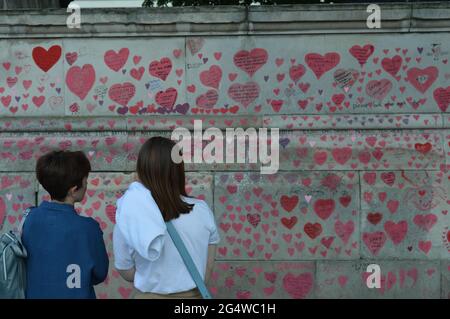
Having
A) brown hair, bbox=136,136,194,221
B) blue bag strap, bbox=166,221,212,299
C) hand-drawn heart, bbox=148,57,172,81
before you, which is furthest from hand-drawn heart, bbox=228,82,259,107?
blue bag strap, bbox=166,221,212,299

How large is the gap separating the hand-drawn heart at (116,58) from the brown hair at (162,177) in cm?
297

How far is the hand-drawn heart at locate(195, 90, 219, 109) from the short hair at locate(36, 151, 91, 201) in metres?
2.64

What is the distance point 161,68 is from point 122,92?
1.39 feet

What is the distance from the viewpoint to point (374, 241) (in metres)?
5.74

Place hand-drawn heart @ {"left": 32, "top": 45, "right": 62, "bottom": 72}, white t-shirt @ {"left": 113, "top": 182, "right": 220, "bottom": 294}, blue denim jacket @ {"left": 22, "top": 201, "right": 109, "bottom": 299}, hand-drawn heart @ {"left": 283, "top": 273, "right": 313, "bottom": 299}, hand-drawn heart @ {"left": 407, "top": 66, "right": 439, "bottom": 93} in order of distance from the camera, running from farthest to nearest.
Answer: hand-drawn heart @ {"left": 32, "top": 45, "right": 62, "bottom": 72} → hand-drawn heart @ {"left": 407, "top": 66, "right": 439, "bottom": 93} → hand-drawn heart @ {"left": 283, "top": 273, "right": 313, "bottom": 299} → blue denim jacket @ {"left": 22, "top": 201, "right": 109, "bottom": 299} → white t-shirt @ {"left": 113, "top": 182, "right": 220, "bottom": 294}

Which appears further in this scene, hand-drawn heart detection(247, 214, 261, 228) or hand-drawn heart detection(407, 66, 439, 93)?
hand-drawn heart detection(407, 66, 439, 93)

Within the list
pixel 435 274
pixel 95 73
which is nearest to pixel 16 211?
pixel 95 73

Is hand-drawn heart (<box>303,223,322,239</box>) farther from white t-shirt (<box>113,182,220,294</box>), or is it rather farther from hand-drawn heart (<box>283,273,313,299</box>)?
white t-shirt (<box>113,182,220,294</box>)

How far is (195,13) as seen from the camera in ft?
19.2

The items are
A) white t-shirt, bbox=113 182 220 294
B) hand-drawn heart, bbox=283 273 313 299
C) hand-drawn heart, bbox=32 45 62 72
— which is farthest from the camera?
hand-drawn heart, bbox=32 45 62 72

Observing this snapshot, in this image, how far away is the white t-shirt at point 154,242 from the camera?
3.00 m

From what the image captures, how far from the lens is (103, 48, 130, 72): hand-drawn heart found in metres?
5.95

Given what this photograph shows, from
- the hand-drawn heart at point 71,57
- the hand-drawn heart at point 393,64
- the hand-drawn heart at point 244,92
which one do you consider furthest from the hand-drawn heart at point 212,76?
the hand-drawn heart at point 393,64
